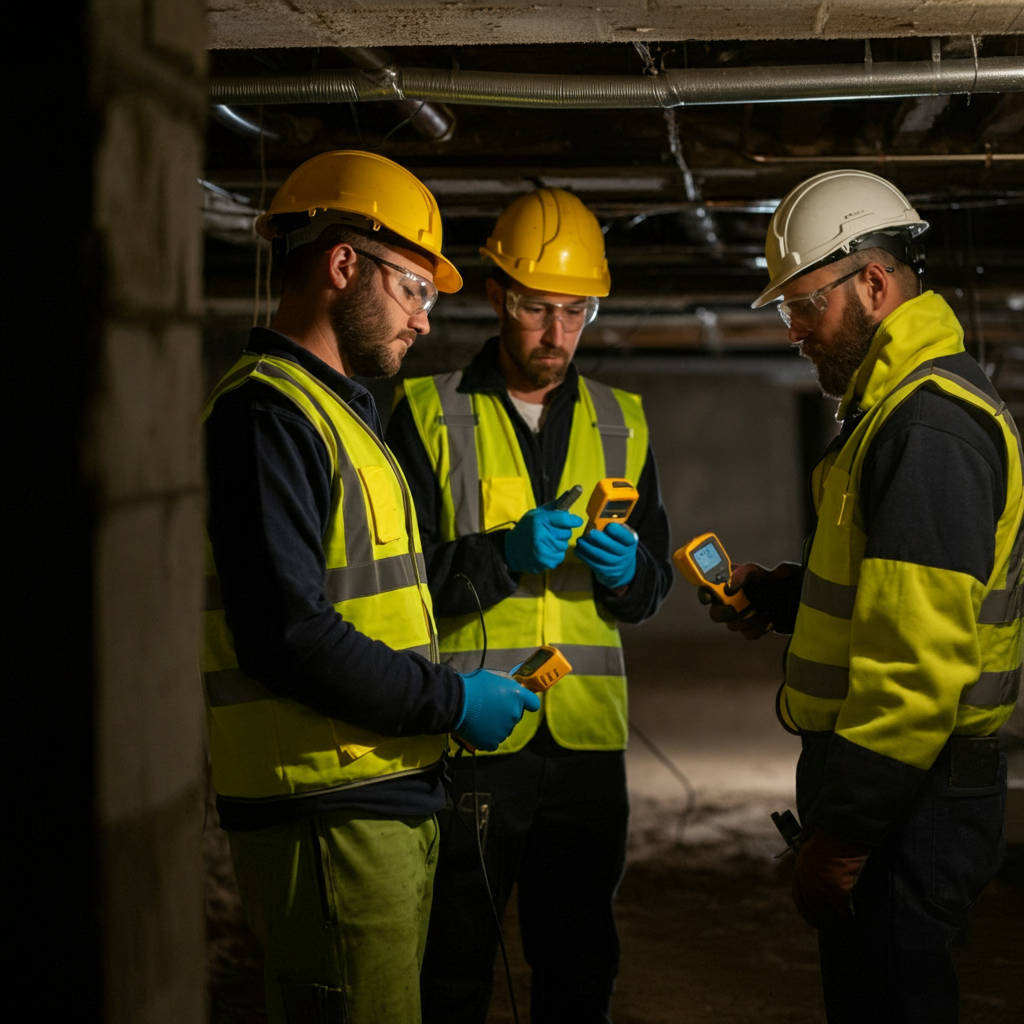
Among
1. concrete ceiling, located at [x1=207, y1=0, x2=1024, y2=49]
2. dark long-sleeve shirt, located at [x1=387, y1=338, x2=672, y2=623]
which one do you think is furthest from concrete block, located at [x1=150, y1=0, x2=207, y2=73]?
dark long-sleeve shirt, located at [x1=387, y1=338, x2=672, y2=623]

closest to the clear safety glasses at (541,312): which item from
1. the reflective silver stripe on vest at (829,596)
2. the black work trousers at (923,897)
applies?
the reflective silver stripe on vest at (829,596)

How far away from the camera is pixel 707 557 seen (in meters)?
2.39

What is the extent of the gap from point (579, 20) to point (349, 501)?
1.03m

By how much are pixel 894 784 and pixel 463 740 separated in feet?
2.41

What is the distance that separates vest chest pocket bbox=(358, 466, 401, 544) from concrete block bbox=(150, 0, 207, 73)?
75cm

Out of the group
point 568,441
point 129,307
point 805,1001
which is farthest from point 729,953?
point 129,307

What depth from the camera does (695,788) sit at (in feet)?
16.5

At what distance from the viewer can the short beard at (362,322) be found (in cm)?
183

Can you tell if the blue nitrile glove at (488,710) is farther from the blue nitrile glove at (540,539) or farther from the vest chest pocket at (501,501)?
the vest chest pocket at (501,501)

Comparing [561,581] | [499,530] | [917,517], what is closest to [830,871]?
[917,517]

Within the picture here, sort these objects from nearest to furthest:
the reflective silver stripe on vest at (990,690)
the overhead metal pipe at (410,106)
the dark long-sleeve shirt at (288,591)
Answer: the dark long-sleeve shirt at (288,591)
the reflective silver stripe on vest at (990,690)
the overhead metal pipe at (410,106)

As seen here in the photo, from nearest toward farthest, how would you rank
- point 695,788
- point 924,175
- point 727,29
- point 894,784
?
→ point 894,784
point 727,29
point 924,175
point 695,788

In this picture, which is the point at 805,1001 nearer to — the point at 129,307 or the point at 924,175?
the point at 924,175

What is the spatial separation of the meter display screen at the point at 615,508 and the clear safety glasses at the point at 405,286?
0.62 metres
